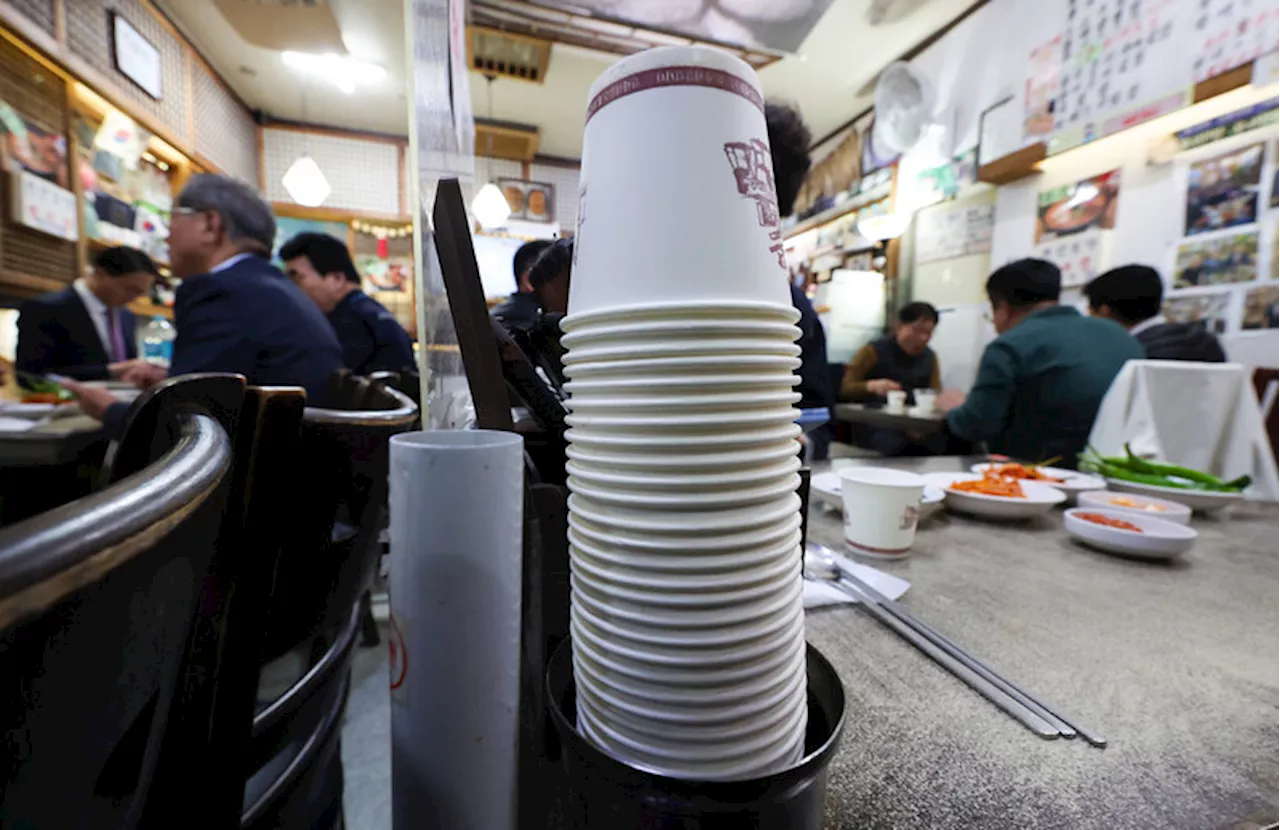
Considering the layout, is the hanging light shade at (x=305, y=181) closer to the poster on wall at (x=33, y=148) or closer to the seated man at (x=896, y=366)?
the poster on wall at (x=33, y=148)

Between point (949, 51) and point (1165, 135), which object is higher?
point (949, 51)

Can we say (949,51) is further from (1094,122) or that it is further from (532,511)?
(532,511)

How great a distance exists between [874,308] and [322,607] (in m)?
5.04

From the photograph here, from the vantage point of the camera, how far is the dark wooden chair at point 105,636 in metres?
0.15

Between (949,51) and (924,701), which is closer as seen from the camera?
(924,701)

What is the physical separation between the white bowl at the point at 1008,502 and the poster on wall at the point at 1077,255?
264 centimetres

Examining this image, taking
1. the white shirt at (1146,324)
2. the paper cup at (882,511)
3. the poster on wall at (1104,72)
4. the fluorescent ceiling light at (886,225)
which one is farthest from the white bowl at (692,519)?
the fluorescent ceiling light at (886,225)

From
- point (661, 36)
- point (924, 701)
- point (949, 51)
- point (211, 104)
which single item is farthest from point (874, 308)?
point (211, 104)

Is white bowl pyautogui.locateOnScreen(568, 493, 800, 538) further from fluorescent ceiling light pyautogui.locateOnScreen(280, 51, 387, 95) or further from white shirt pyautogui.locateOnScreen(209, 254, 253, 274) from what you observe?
fluorescent ceiling light pyautogui.locateOnScreen(280, 51, 387, 95)

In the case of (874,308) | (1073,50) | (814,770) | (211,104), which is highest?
(211,104)

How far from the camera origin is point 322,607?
0.82 m

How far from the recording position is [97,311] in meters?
3.39

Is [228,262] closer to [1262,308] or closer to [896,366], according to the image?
[896,366]

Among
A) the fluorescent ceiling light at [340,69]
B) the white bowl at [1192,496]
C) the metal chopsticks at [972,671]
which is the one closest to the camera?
the metal chopsticks at [972,671]
